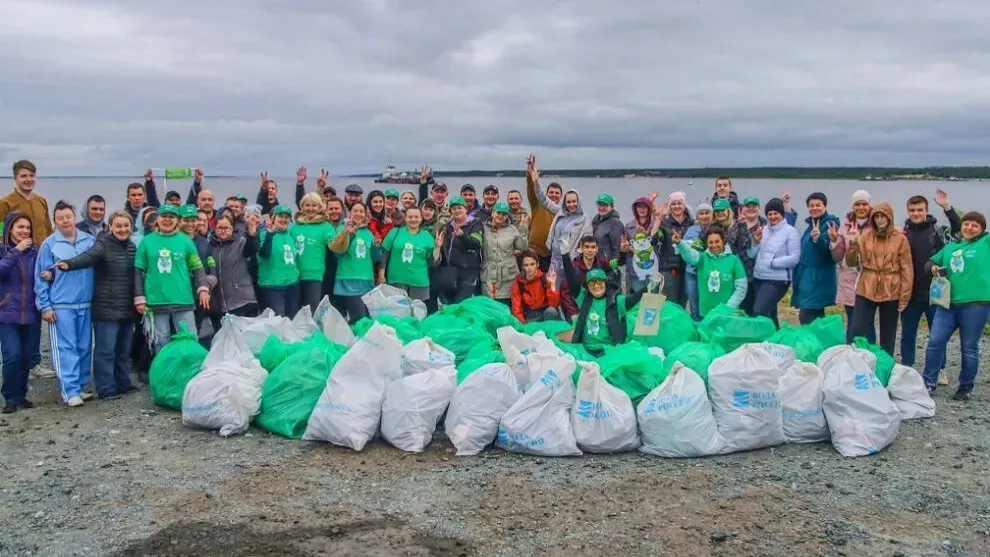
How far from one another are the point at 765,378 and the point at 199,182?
21.7 feet

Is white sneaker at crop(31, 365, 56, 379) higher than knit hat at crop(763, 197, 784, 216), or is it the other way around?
knit hat at crop(763, 197, 784, 216)

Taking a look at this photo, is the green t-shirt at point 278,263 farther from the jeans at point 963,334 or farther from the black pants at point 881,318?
the jeans at point 963,334

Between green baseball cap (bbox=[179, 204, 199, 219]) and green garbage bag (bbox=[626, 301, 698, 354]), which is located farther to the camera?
green baseball cap (bbox=[179, 204, 199, 219])

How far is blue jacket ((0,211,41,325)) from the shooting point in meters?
5.97

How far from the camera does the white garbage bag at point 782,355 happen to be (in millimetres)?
5602

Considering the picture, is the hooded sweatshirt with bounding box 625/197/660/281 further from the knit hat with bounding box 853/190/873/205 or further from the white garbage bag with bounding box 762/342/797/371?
the white garbage bag with bounding box 762/342/797/371

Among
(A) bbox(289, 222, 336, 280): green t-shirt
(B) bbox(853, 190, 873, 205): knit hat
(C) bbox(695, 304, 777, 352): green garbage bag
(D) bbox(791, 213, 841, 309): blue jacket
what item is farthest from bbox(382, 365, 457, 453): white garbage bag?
(B) bbox(853, 190, 873, 205): knit hat

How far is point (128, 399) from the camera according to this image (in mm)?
6355

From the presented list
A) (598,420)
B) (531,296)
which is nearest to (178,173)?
(531,296)

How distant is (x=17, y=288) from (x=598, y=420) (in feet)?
14.6

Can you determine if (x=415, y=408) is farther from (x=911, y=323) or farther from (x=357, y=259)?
(x=911, y=323)

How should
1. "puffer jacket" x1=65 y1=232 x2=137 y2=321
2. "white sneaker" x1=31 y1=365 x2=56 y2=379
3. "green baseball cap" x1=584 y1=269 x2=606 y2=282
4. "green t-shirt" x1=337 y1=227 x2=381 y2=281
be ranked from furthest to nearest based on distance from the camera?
"green t-shirt" x1=337 y1=227 x2=381 y2=281 < "white sneaker" x1=31 y1=365 x2=56 y2=379 < "green baseball cap" x1=584 y1=269 x2=606 y2=282 < "puffer jacket" x1=65 y1=232 x2=137 y2=321

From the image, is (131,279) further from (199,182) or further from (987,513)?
(987,513)

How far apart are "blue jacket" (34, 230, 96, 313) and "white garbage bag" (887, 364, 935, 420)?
20.2 feet
